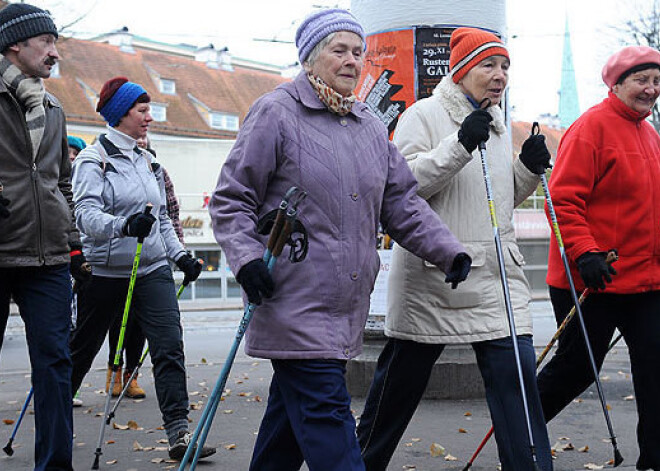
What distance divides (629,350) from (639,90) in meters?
1.28

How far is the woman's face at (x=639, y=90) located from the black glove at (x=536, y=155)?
811 mm

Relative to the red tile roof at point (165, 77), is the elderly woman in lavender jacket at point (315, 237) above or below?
above

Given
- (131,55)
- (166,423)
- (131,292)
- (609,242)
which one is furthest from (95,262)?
(131,55)

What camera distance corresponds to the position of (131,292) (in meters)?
5.46

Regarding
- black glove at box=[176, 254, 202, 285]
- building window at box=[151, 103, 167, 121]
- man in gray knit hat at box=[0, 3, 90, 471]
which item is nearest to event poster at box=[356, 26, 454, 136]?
black glove at box=[176, 254, 202, 285]

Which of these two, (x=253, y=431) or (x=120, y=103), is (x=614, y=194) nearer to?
(x=253, y=431)

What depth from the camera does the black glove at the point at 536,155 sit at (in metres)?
4.31

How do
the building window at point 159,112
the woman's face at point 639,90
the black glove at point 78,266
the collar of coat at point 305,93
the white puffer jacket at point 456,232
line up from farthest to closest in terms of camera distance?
the building window at point 159,112
the black glove at point 78,266
the woman's face at point 639,90
the white puffer jacket at point 456,232
the collar of coat at point 305,93

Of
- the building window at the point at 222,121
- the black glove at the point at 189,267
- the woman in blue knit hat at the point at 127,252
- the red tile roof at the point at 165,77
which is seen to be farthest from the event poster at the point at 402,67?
the building window at the point at 222,121

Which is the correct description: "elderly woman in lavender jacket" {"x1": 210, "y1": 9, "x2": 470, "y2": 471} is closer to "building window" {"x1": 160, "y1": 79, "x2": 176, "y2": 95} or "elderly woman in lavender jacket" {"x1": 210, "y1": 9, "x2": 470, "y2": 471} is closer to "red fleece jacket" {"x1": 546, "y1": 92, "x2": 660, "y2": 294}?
"red fleece jacket" {"x1": 546, "y1": 92, "x2": 660, "y2": 294}

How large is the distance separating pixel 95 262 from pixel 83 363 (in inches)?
23.4

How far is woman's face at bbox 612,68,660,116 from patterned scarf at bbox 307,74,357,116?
1.86 metres

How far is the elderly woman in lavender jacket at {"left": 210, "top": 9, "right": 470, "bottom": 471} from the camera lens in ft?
11.0

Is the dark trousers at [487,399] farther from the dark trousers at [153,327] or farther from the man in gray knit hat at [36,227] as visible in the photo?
the dark trousers at [153,327]
